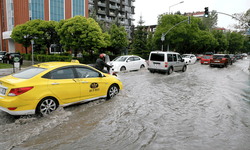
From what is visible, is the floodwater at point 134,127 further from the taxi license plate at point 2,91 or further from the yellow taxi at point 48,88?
the taxi license plate at point 2,91

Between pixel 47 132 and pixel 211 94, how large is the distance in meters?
7.30

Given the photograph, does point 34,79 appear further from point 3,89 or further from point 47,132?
point 47,132

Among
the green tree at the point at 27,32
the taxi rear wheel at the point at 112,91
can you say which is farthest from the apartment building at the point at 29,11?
the taxi rear wheel at the point at 112,91

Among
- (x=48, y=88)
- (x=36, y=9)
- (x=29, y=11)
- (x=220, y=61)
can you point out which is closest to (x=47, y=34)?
(x=29, y=11)

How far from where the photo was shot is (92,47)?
82.5ft

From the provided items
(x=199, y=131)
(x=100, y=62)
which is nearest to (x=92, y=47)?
(x=100, y=62)

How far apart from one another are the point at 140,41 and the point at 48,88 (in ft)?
106

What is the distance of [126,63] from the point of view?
17.3 metres

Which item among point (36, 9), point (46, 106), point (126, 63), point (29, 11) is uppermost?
point (36, 9)

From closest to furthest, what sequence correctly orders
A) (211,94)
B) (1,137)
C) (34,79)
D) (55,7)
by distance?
(1,137)
(34,79)
(211,94)
(55,7)

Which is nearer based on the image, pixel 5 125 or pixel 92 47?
pixel 5 125

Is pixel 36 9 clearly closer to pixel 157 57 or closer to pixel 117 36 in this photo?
pixel 117 36

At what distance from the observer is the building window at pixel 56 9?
4769 centimetres

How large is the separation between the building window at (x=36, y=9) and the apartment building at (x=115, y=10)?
1772cm
